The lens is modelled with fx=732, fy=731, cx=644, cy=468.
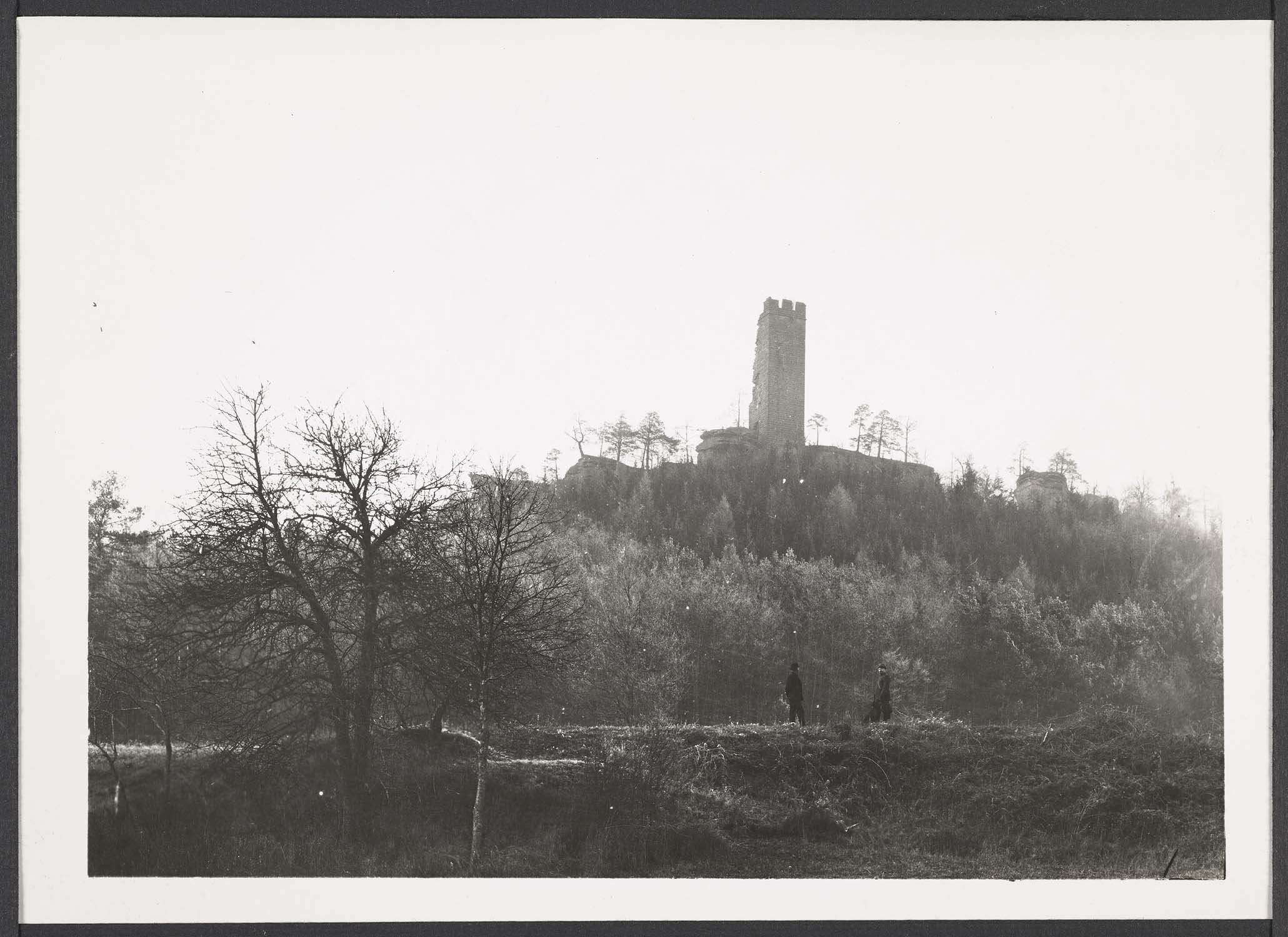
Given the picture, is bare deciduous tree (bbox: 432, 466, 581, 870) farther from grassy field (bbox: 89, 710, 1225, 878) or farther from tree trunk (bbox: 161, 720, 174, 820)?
tree trunk (bbox: 161, 720, 174, 820)

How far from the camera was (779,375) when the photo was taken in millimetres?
8500

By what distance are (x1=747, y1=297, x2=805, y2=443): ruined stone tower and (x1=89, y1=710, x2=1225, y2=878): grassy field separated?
3.63 meters

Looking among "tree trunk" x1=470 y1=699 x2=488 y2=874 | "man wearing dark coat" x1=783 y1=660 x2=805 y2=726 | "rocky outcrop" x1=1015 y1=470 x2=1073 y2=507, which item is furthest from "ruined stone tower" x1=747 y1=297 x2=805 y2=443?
"tree trunk" x1=470 y1=699 x2=488 y2=874

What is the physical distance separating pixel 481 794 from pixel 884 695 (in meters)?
4.25

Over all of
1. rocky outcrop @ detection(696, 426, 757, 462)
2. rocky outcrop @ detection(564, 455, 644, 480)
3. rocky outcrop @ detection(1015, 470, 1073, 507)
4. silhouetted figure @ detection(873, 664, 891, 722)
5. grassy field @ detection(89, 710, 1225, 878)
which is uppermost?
rocky outcrop @ detection(696, 426, 757, 462)

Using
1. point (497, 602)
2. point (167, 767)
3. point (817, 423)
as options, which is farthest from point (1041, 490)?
point (167, 767)

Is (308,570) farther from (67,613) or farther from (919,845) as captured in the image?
(919,845)

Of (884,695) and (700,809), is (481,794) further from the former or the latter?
(884,695)

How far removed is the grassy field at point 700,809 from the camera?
6445 millimetres

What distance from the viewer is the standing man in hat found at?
25.5ft

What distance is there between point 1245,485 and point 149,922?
10.0 m

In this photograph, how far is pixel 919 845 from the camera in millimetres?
6684

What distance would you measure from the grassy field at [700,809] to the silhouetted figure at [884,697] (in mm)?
370

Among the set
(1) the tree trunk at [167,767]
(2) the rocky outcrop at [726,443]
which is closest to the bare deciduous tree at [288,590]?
(1) the tree trunk at [167,767]
